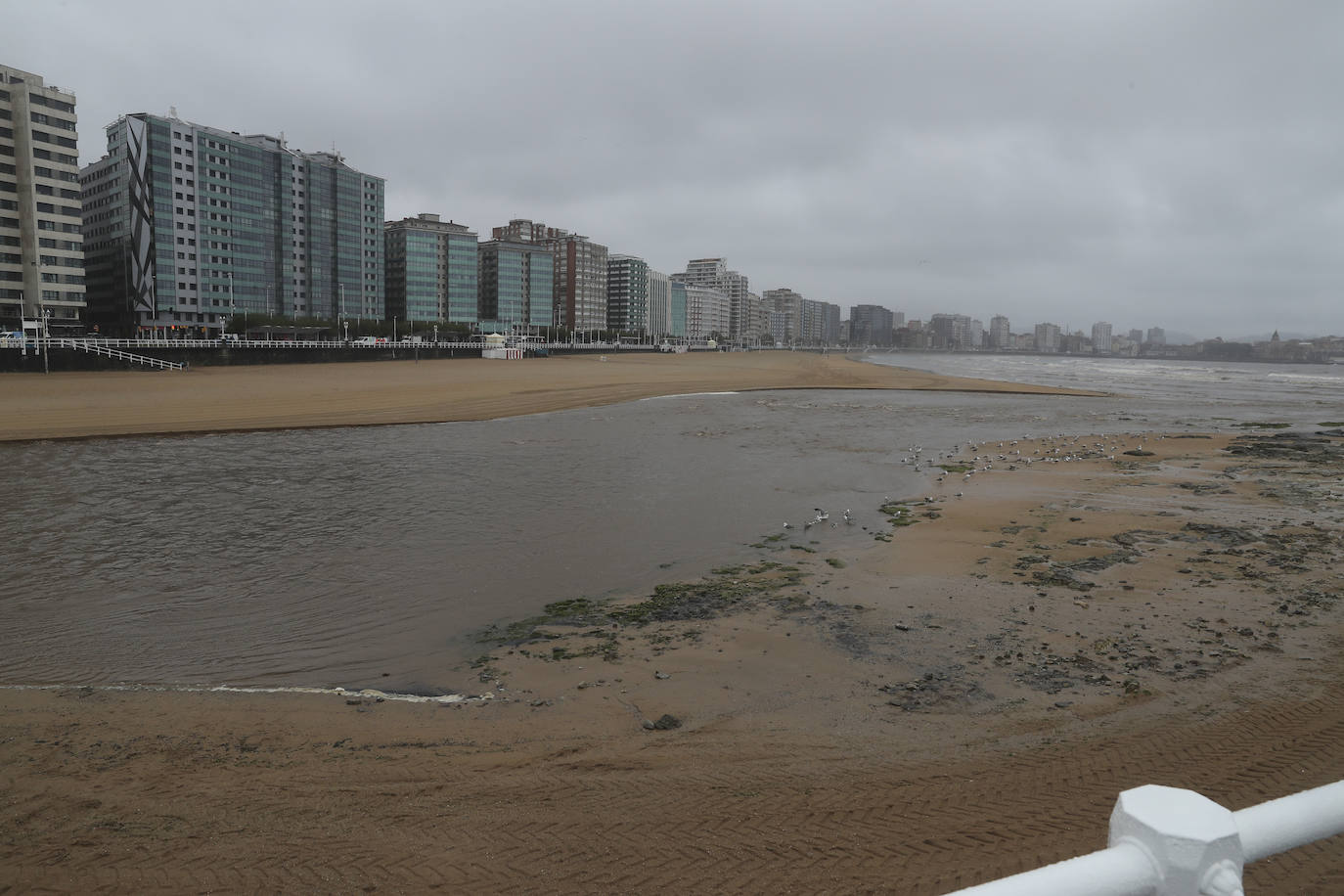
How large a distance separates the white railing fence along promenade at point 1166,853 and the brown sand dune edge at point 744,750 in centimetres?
286

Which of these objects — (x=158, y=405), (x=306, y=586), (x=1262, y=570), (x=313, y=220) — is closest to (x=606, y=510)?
(x=306, y=586)

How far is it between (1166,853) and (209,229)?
128 meters

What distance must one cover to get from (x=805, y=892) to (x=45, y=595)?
1087 cm

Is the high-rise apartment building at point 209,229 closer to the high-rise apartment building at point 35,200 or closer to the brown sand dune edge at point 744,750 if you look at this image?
the high-rise apartment building at point 35,200

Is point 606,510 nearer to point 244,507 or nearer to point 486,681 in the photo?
point 244,507

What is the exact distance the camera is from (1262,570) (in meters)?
11.3

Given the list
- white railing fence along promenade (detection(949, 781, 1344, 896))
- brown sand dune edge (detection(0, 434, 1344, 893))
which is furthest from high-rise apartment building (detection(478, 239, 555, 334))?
white railing fence along promenade (detection(949, 781, 1344, 896))

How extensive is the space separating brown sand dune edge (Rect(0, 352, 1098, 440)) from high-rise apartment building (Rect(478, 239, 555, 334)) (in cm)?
10976

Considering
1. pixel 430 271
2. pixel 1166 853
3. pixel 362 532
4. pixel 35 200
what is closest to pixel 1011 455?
pixel 362 532

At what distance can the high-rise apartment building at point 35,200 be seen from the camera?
7906 cm

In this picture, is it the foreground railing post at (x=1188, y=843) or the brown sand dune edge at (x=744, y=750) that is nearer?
the foreground railing post at (x=1188, y=843)

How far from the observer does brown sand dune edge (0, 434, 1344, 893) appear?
14.5 feet

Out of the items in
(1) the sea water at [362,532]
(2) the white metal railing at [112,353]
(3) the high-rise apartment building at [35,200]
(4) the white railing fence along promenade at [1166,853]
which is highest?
(3) the high-rise apartment building at [35,200]

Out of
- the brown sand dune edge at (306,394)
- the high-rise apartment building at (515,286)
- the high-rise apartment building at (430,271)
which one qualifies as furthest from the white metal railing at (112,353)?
the high-rise apartment building at (515,286)
